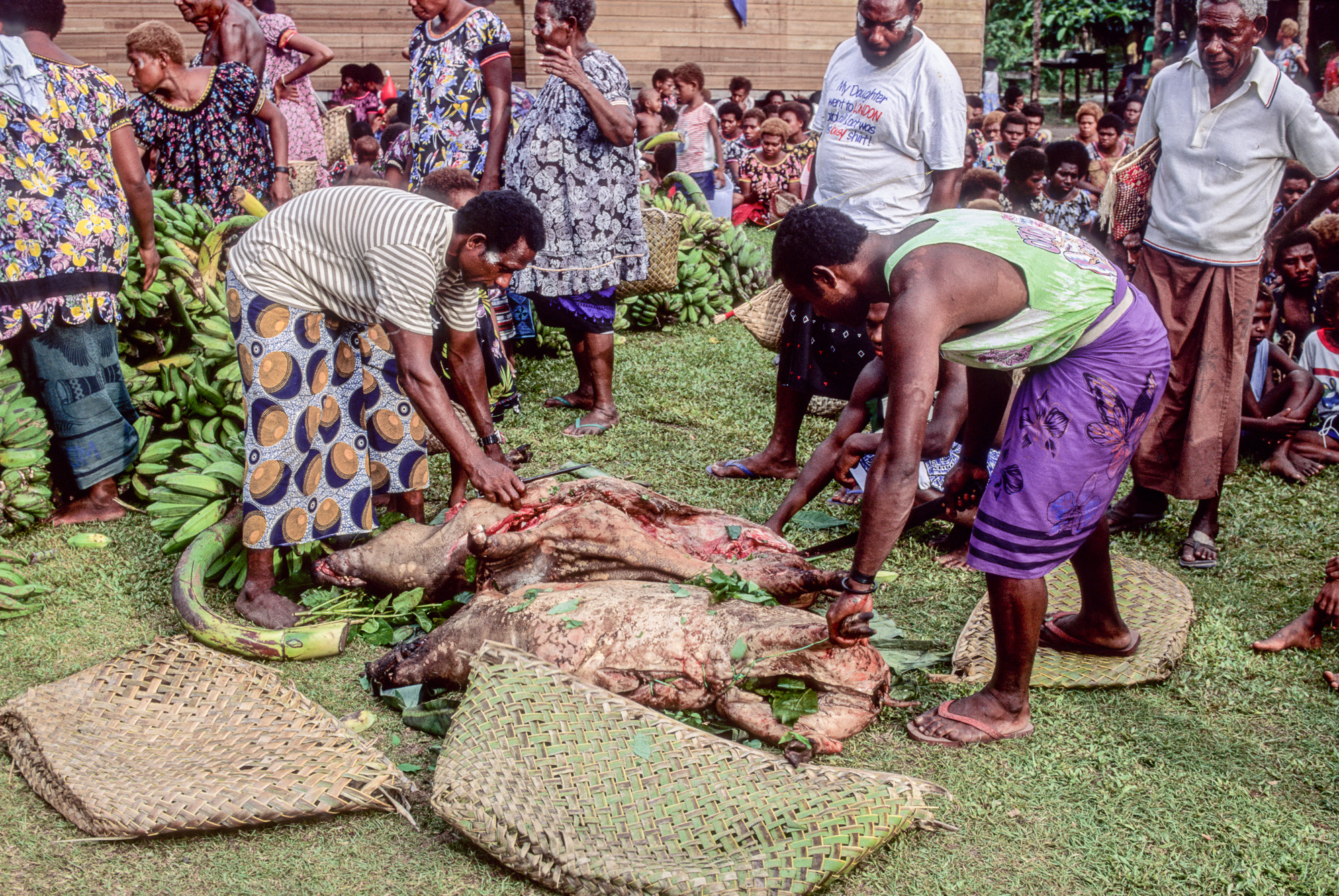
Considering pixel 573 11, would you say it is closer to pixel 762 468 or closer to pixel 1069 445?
pixel 762 468

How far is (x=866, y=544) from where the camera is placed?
275cm

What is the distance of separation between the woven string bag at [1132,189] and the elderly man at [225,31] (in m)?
4.79

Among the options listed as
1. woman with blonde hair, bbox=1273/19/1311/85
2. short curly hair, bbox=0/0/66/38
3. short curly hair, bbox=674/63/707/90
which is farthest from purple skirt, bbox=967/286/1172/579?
woman with blonde hair, bbox=1273/19/1311/85

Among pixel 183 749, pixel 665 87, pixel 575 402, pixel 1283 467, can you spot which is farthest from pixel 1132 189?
pixel 665 87

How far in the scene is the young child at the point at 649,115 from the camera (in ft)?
38.0

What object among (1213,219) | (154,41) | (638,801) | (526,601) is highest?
(154,41)

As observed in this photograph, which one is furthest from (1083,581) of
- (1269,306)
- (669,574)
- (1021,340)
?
(1269,306)

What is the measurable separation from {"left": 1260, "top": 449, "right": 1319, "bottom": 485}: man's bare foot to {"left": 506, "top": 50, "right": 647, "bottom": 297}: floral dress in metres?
3.47

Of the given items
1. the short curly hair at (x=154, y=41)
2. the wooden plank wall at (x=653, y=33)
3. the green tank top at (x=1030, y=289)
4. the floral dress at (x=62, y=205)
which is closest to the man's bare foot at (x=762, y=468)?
the green tank top at (x=1030, y=289)

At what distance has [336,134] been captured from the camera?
1016 centimetres

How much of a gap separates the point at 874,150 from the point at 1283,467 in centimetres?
264

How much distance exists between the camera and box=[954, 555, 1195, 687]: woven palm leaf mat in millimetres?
3514

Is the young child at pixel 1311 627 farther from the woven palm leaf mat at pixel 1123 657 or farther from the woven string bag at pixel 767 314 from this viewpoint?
the woven string bag at pixel 767 314

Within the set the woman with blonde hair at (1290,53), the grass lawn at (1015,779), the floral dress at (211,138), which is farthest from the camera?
the woman with blonde hair at (1290,53)
